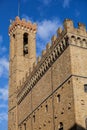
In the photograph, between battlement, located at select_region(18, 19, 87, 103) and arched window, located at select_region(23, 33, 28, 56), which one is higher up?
arched window, located at select_region(23, 33, 28, 56)

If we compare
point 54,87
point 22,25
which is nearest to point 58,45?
point 54,87

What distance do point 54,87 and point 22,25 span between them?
51.7 ft

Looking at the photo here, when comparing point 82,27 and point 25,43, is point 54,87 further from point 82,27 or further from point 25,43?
point 25,43

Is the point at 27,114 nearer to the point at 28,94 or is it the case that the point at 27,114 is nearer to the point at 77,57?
the point at 28,94

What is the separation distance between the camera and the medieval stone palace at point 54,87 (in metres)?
24.6

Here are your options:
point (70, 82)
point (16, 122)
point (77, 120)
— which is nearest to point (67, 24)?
point (70, 82)

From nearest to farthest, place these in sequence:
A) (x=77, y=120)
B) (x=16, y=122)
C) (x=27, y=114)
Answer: (x=77, y=120)
(x=27, y=114)
(x=16, y=122)

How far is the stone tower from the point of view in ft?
124

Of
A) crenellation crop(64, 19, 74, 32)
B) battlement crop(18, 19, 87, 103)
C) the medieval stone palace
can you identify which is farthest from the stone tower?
crenellation crop(64, 19, 74, 32)

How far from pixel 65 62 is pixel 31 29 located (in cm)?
1678

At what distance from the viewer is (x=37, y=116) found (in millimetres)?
30766

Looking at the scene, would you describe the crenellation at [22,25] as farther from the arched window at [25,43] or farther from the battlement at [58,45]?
the battlement at [58,45]

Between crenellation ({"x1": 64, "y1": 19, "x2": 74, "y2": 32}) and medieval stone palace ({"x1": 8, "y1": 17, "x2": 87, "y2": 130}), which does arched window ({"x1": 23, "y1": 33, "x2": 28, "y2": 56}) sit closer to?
medieval stone palace ({"x1": 8, "y1": 17, "x2": 87, "y2": 130})

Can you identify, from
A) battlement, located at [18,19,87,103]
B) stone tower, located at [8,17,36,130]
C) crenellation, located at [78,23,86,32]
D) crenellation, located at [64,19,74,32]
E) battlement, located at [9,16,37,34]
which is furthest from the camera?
battlement, located at [9,16,37,34]
